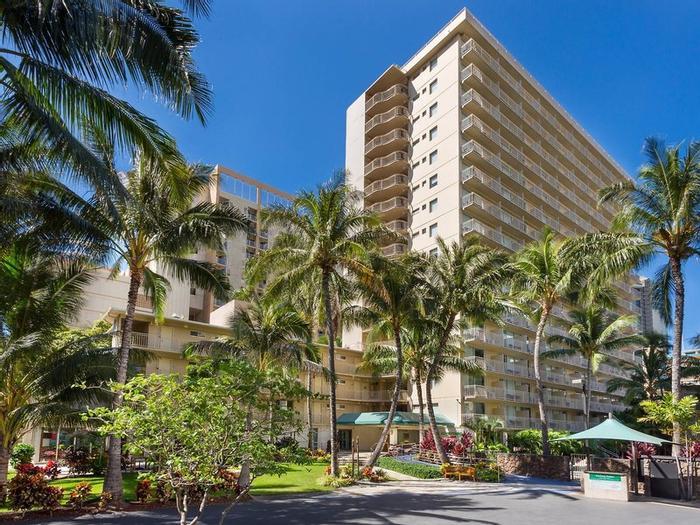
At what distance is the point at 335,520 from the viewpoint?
1628cm

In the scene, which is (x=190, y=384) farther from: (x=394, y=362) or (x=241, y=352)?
(x=394, y=362)

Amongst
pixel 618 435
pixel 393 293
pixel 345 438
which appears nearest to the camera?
pixel 618 435

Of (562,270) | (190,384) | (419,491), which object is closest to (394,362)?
(562,270)

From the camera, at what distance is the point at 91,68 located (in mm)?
9695

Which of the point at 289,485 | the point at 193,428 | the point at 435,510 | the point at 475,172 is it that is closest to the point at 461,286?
the point at 289,485

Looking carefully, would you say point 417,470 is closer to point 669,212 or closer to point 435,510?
point 435,510

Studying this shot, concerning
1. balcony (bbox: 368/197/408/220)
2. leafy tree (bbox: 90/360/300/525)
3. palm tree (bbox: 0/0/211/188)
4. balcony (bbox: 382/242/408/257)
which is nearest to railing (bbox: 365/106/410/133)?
balcony (bbox: 368/197/408/220)

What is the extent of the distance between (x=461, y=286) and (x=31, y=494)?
69.5ft

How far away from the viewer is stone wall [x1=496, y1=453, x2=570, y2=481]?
2934 cm

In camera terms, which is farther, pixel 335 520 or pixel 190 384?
pixel 335 520

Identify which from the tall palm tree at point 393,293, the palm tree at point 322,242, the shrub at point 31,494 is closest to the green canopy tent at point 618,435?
the tall palm tree at point 393,293

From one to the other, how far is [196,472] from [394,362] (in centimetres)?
3127

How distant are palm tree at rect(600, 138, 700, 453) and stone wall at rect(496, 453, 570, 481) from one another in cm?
704

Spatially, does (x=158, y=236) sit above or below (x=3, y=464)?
above
